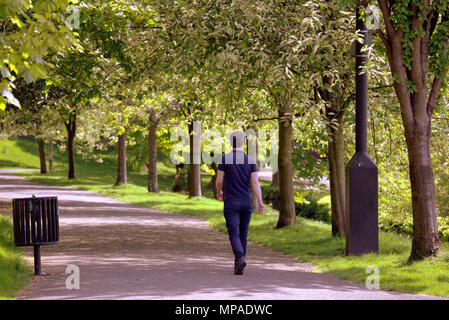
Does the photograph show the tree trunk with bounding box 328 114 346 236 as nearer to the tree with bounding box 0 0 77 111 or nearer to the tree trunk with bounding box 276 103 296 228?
the tree trunk with bounding box 276 103 296 228

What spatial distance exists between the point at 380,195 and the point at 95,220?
10586 millimetres

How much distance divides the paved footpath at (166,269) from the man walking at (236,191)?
1.52 ft

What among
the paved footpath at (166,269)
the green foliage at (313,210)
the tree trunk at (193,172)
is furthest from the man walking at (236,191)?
the green foliage at (313,210)

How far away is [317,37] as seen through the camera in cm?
1208

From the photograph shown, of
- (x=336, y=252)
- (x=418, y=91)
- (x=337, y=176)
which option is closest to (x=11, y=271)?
(x=336, y=252)

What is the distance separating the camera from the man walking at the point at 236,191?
32.5 feet

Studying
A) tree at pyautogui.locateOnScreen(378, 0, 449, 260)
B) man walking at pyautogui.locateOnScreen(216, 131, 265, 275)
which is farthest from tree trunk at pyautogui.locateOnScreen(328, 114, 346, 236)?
man walking at pyautogui.locateOnScreen(216, 131, 265, 275)

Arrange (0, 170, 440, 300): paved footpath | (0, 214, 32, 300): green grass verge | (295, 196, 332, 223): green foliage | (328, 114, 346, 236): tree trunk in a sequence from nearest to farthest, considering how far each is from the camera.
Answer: (0, 170, 440, 300): paved footpath → (0, 214, 32, 300): green grass verge → (328, 114, 346, 236): tree trunk → (295, 196, 332, 223): green foliage

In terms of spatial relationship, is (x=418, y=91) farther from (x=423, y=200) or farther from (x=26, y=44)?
(x=26, y=44)

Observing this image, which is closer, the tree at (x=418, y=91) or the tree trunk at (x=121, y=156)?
the tree at (x=418, y=91)

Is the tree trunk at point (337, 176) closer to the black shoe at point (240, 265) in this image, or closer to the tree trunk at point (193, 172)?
the black shoe at point (240, 265)

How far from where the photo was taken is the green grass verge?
852 centimetres

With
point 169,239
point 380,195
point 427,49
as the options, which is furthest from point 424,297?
point 380,195
